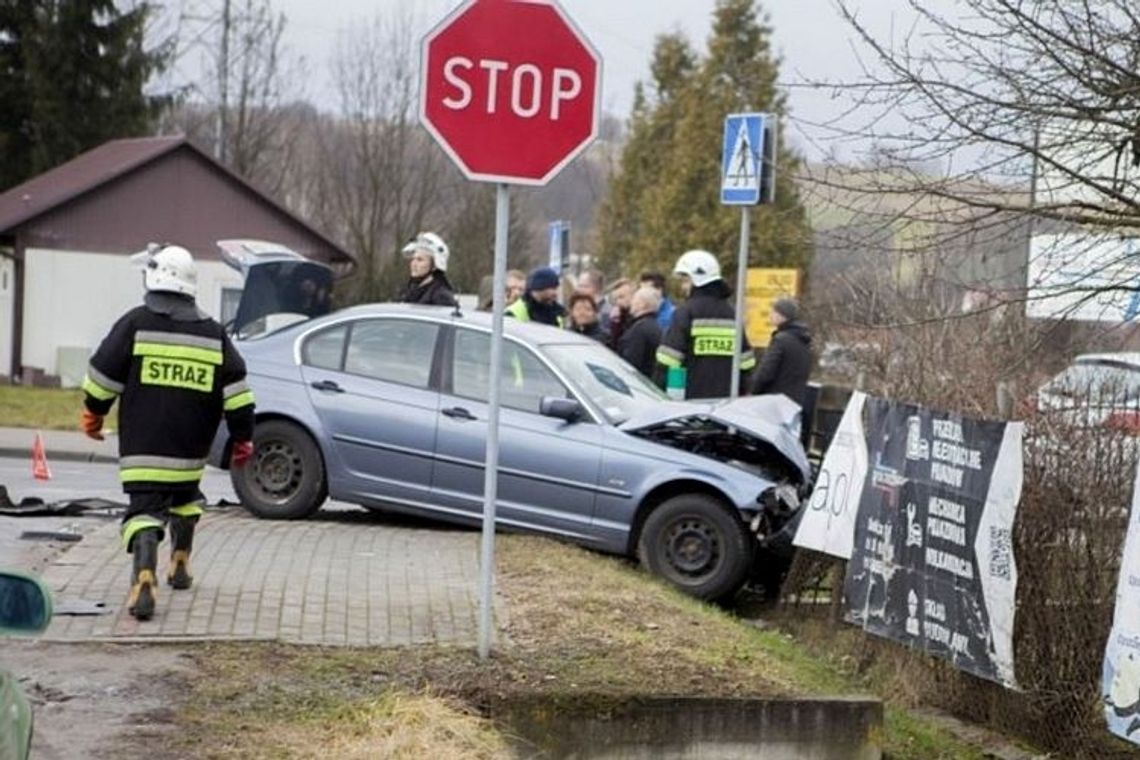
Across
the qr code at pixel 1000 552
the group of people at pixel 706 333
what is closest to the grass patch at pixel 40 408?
the group of people at pixel 706 333

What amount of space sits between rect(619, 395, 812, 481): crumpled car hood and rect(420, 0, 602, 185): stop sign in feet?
11.7

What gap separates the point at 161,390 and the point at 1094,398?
14.3ft

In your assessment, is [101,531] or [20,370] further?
[20,370]

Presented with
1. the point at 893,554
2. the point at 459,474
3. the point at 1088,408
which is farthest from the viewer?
the point at 459,474

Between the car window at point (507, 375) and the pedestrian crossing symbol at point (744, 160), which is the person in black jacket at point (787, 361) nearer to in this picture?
the pedestrian crossing symbol at point (744, 160)

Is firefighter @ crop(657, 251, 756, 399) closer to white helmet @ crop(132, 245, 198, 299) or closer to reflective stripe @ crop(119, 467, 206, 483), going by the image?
white helmet @ crop(132, 245, 198, 299)

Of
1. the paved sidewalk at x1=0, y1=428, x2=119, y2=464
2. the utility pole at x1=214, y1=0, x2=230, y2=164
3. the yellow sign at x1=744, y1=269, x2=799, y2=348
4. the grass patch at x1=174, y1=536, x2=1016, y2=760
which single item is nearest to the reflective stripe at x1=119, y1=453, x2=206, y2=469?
the grass patch at x1=174, y1=536, x2=1016, y2=760

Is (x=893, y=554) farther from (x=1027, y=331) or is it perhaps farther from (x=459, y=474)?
(x=459, y=474)

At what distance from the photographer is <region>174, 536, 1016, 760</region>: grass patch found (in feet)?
20.9

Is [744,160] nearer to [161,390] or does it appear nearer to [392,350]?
[392,350]

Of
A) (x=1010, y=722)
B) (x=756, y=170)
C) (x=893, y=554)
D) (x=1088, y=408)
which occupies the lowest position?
(x=1010, y=722)

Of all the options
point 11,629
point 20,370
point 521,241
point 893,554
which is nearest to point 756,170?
point 893,554

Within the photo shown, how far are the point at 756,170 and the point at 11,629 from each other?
9293 mm

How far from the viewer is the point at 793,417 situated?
1112cm
